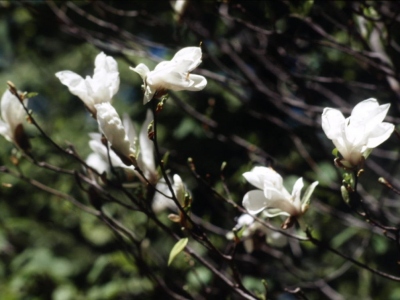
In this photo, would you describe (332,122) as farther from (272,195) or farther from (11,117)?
(11,117)

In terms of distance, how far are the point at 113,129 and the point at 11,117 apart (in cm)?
36

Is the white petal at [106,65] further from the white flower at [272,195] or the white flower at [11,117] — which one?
the white flower at [272,195]

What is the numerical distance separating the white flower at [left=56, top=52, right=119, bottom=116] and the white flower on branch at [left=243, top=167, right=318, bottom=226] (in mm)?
→ 348

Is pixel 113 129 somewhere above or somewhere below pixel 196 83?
below

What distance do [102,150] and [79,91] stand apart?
6.9 inches

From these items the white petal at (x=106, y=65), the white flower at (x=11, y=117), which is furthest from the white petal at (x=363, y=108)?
the white flower at (x=11, y=117)

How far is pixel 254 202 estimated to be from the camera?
45.7 inches

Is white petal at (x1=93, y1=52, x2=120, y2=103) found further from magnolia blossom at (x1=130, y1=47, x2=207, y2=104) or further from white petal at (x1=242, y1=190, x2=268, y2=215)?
white petal at (x1=242, y1=190, x2=268, y2=215)

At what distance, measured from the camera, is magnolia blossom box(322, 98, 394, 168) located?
1044 millimetres

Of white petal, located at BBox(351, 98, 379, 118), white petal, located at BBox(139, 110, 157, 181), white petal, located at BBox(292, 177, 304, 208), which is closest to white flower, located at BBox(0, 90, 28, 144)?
white petal, located at BBox(139, 110, 157, 181)

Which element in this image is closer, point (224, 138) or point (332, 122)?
point (332, 122)

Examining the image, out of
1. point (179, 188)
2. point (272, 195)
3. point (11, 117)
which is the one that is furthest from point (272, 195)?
point (11, 117)

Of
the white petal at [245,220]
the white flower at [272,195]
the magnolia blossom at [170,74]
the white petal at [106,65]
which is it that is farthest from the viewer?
the white petal at [245,220]

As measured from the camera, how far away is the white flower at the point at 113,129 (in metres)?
1.14
